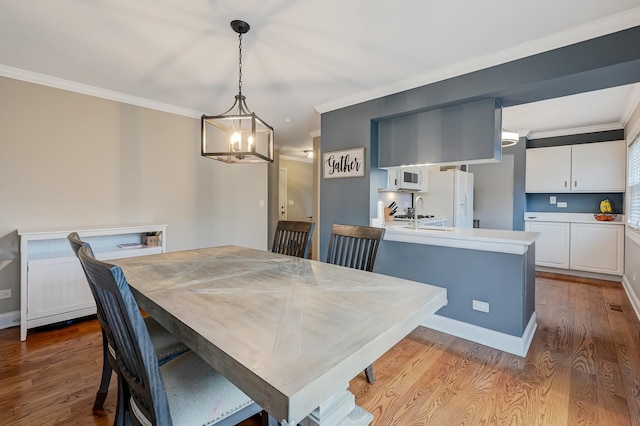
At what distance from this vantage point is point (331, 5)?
5.92 ft

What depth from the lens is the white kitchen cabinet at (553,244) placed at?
15.4ft

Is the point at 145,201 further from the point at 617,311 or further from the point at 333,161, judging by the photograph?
the point at 617,311

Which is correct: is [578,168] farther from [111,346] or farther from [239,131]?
[111,346]

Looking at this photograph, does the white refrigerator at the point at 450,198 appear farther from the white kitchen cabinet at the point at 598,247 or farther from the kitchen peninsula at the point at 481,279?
the kitchen peninsula at the point at 481,279

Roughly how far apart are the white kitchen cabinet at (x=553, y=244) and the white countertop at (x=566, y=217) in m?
0.11

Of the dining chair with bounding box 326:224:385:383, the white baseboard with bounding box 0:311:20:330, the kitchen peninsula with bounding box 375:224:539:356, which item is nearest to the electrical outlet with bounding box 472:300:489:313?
the kitchen peninsula with bounding box 375:224:539:356

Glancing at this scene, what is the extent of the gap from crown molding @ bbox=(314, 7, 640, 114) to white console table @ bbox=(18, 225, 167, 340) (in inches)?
120

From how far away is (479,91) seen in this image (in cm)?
248

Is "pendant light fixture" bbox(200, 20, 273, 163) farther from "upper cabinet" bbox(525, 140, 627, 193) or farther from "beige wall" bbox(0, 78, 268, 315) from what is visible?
"upper cabinet" bbox(525, 140, 627, 193)

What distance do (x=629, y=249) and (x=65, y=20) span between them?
20.7 ft

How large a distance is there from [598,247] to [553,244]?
53 cm

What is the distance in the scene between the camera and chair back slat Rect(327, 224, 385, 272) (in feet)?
6.51

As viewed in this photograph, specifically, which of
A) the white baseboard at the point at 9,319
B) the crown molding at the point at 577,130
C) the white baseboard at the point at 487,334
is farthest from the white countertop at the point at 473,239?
the white baseboard at the point at 9,319

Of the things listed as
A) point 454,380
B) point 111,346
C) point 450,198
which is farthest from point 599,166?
point 111,346
